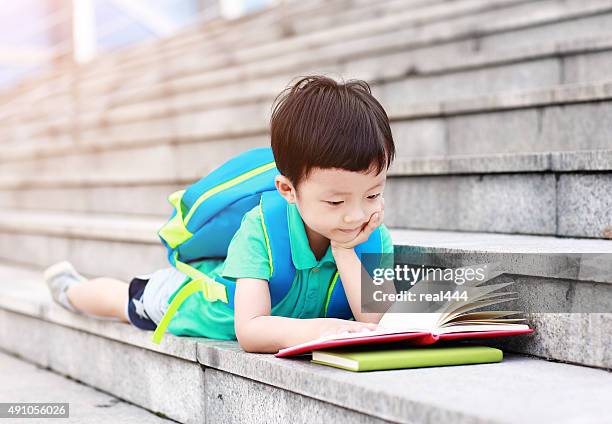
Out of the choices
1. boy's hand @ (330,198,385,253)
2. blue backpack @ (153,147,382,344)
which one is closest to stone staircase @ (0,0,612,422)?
blue backpack @ (153,147,382,344)

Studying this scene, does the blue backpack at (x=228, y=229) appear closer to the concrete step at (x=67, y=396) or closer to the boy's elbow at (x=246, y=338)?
the boy's elbow at (x=246, y=338)

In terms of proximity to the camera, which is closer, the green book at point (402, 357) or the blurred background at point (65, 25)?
the green book at point (402, 357)

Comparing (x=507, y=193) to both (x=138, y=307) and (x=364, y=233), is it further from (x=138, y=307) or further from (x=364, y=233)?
(x=138, y=307)

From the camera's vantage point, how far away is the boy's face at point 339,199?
Result: 1613 mm

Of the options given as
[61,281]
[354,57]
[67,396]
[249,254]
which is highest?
[354,57]

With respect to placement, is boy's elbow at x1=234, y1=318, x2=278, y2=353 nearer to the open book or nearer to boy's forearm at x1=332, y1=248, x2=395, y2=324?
the open book

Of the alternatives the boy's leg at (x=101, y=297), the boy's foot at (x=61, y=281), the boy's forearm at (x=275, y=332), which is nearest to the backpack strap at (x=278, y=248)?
the boy's forearm at (x=275, y=332)

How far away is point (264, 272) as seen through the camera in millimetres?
1780

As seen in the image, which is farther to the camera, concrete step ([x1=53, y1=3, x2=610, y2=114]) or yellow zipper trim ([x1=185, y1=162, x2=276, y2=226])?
concrete step ([x1=53, y1=3, x2=610, y2=114])

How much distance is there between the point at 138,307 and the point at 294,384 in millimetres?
775

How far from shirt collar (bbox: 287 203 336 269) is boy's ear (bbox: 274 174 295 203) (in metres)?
0.06

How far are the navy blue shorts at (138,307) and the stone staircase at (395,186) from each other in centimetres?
4

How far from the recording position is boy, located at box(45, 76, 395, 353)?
5.30ft

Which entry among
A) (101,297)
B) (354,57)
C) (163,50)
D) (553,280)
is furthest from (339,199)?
(163,50)
